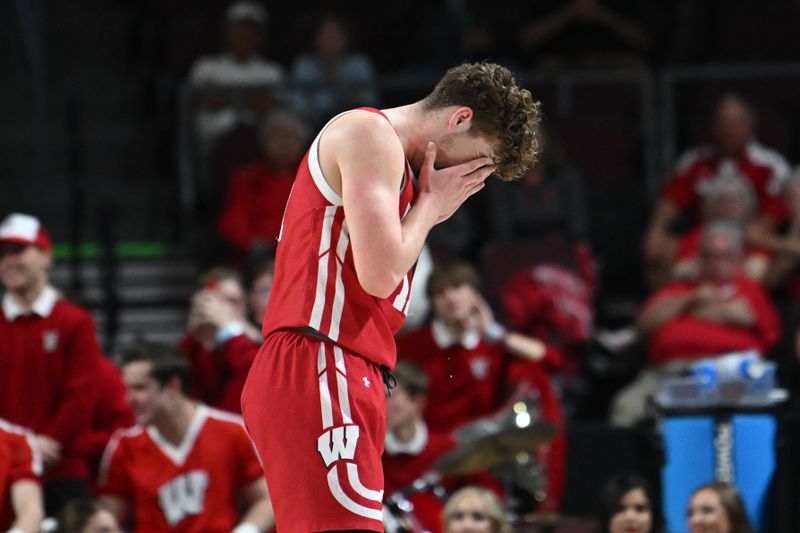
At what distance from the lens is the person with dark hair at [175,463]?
20.7 feet

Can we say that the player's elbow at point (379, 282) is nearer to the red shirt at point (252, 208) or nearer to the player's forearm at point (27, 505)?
the player's forearm at point (27, 505)

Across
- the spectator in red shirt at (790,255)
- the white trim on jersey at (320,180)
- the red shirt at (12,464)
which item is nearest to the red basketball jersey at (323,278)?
the white trim on jersey at (320,180)

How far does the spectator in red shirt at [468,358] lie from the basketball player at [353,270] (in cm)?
372

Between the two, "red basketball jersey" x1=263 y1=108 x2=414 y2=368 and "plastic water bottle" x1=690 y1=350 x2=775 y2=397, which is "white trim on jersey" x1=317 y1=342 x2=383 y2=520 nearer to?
"red basketball jersey" x1=263 y1=108 x2=414 y2=368

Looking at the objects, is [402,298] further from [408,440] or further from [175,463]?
[408,440]

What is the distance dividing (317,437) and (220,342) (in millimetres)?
3718

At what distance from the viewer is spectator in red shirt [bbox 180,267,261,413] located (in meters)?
7.05

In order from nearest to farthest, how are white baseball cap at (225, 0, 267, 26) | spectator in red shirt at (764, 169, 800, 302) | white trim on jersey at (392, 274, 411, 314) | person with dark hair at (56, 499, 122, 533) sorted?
white trim on jersey at (392, 274, 411, 314) → person with dark hair at (56, 499, 122, 533) → spectator in red shirt at (764, 169, 800, 302) → white baseball cap at (225, 0, 267, 26)

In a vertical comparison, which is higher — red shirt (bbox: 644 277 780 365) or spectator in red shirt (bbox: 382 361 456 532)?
red shirt (bbox: 644 277 780 365)

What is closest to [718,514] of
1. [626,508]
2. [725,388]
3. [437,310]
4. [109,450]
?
[626,508]

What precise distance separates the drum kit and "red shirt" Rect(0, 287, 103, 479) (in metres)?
1.48

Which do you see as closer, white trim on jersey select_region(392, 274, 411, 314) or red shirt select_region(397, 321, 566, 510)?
white trim on jersey select_region(392, 274, 411, 314)

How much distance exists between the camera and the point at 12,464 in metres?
6.04

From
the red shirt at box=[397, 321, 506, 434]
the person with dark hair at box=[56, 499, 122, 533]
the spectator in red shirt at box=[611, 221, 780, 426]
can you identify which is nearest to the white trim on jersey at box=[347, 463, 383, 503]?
the person with dark hair at box=[56, 499, 122, 533]
